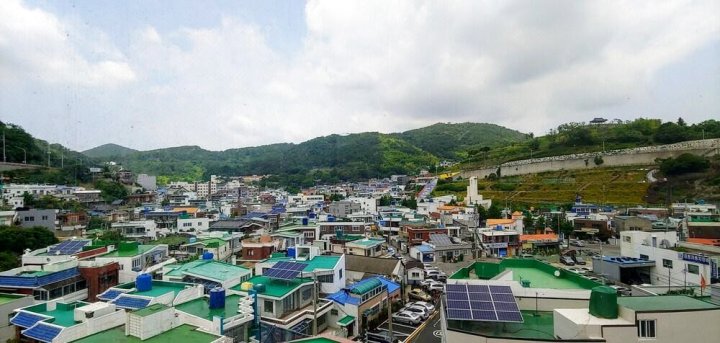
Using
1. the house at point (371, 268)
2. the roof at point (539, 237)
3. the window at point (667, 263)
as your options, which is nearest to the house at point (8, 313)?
the house at point (371, 268)

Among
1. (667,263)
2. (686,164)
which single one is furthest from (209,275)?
(686,164)

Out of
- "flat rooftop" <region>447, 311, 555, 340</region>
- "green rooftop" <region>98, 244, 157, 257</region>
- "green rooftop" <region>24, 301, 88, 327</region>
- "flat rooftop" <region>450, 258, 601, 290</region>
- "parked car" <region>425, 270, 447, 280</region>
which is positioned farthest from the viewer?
"parked car" <region>425, 270, 447, 280</region>

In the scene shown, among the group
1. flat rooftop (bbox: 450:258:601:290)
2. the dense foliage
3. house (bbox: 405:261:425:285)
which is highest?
the dense foliage

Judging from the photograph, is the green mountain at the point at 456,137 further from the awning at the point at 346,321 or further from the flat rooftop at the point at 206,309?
the flat rooftop at the point at 206,309

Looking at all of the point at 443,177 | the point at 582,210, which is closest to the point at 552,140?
the point at 443,177

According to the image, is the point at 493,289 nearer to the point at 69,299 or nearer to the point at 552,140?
the point at 69,299

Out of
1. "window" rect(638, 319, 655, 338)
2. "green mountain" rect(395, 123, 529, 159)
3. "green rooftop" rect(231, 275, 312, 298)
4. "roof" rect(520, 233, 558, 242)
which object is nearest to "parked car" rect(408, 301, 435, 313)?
"green rooftop" rect(231, 275, 312, 298)

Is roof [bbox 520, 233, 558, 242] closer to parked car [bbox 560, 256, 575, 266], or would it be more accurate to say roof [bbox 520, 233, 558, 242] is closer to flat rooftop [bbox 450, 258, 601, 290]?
parked car [bbox 560, 256, 575, 266]
